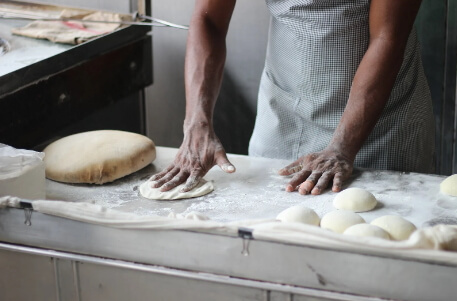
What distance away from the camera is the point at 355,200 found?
5.45ft

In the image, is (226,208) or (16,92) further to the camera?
(16,92)

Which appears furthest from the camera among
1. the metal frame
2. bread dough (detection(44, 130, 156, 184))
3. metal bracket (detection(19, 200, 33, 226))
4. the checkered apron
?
the metal frame

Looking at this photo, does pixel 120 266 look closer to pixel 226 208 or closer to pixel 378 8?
pixel 226 208

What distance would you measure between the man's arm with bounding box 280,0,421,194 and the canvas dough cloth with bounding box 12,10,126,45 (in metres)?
1.17

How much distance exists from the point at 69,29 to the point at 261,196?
1.35m

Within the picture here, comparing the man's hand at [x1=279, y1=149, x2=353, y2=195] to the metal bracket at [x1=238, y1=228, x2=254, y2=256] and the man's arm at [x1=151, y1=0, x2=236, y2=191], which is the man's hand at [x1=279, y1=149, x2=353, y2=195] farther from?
the metal bracket at [x1=238, y1=228, x2=254, y2=256]

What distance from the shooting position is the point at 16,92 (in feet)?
7.15

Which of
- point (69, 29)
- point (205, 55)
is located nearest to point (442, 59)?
point (205, 55)

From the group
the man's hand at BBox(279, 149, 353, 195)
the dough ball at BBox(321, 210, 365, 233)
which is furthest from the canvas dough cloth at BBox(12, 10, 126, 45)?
the dough ball at BBox(321, 210, 365, 233)

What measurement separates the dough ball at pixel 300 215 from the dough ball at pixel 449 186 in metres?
0.43

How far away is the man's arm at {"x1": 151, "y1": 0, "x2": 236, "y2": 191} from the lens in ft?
6.25

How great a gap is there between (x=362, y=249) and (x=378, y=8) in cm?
101

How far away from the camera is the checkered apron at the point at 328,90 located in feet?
6.70

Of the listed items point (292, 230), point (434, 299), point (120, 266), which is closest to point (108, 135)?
point (120, 266)
